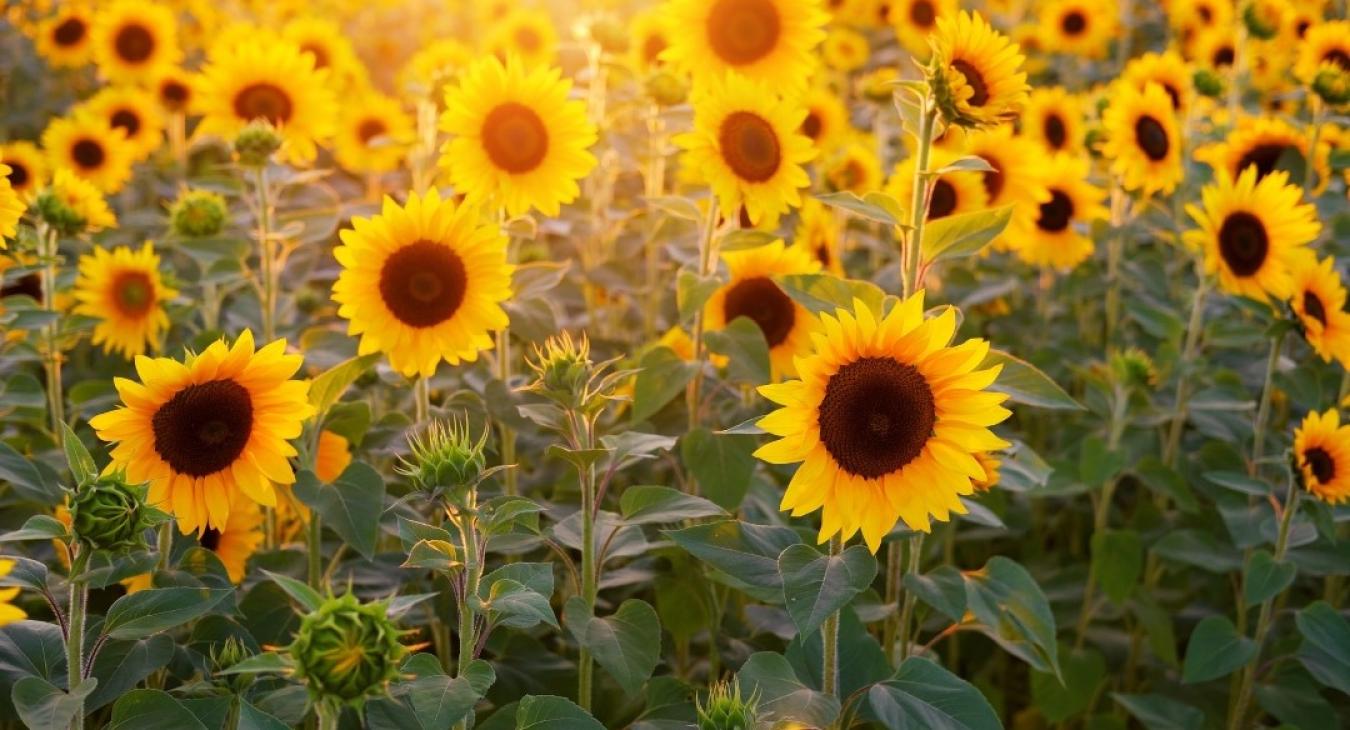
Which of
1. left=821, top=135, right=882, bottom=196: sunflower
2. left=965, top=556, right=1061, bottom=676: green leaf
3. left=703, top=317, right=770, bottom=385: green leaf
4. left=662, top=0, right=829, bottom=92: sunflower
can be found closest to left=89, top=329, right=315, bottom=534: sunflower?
left=703, top=317, right=770, bottom=385: green leaf

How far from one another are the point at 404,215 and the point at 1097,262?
2985 millimetres

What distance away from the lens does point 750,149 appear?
2.74 m

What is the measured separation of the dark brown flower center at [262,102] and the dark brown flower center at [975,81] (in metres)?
2.42

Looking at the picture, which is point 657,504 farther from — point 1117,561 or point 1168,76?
point 1168,76

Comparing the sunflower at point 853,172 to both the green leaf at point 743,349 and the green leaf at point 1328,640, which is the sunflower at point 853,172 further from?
the green leaf at point 1328,640

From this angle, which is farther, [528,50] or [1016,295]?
[528,50]

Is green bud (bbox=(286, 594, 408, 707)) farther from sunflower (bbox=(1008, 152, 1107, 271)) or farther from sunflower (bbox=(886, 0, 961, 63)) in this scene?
sunflower (bbox=(886, 0, 961, 63))

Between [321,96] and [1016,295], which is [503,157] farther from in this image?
[1016,295]

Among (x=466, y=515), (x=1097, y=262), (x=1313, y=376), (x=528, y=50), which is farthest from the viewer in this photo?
(x=528, y=50)

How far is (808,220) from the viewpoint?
364cm

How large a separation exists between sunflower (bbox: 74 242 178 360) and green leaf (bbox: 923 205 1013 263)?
2064 mm

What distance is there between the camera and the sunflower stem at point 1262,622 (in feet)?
8.52

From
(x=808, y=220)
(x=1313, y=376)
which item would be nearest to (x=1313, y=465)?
(x=1313, y=376)

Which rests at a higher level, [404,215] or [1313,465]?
[404,215]
